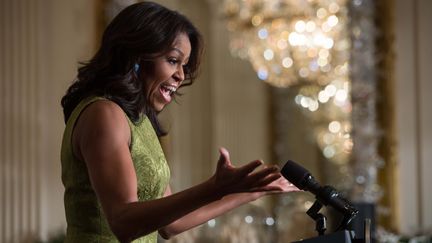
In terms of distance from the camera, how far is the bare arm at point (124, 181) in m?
1.81

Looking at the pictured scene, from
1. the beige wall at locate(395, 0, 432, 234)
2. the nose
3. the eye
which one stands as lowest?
the beige wall at locate(395, 0, 432, 234)

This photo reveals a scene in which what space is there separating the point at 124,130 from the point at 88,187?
0.63 feet

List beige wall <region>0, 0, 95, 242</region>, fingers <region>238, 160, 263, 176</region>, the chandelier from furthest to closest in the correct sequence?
the chandelier
beige wall <region>0, 0, 95, 242</region>
fingers <region>238, 160, 263, 176</region>

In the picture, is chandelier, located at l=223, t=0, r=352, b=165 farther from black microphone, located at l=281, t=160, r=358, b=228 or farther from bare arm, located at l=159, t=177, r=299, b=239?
black microphone, located at l=281, t=160, r=358, b=228

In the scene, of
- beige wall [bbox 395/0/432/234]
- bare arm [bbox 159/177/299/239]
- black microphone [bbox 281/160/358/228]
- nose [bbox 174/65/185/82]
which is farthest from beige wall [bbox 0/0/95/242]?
black microphone [bbox 281/160/358/228]

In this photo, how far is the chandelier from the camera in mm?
6094

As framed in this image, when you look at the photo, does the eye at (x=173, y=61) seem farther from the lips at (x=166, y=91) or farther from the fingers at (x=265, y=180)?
the fingers at (x=265, y=180)

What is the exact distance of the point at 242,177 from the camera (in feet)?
5.88

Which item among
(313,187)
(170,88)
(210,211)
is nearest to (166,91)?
(170,88)

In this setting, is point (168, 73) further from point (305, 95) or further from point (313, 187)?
point (305, 95)

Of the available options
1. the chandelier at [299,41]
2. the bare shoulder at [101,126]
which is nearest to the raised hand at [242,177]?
the bare shoulder at [101,126]

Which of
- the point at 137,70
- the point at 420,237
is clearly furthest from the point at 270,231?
the point at 137,70

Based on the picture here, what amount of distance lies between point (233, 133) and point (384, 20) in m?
2.43

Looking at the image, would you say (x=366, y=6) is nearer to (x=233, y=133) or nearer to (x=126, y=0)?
(x=126, y=0)
